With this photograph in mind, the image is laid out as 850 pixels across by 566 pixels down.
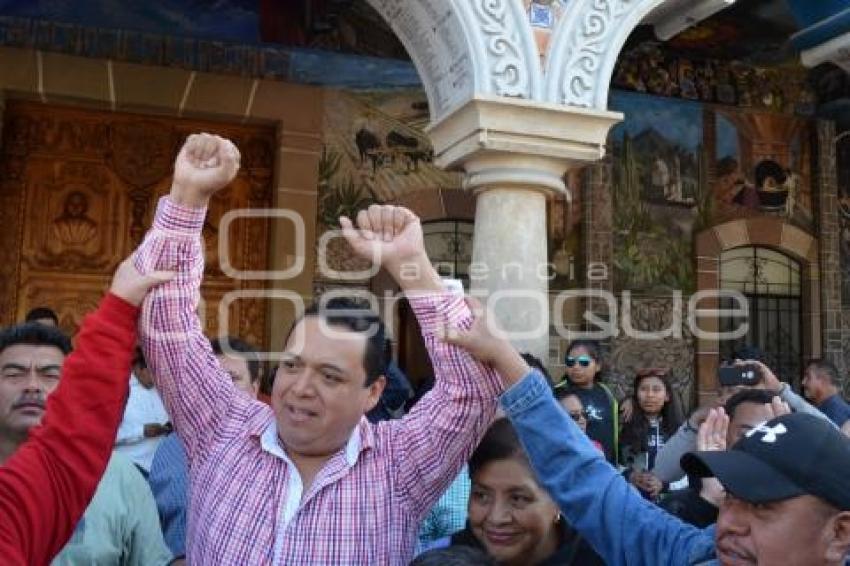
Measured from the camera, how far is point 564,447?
178 cm

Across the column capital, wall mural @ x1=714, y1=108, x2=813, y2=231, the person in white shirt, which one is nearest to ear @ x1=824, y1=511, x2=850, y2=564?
the person in white shirt

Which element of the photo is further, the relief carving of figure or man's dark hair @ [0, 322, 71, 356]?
the relief carving of figure

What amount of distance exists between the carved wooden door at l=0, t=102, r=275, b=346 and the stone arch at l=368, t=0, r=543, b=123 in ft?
9.93

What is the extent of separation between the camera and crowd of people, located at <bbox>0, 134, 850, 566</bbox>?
1498mm

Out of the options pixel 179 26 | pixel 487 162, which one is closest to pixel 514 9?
pixel 487 162

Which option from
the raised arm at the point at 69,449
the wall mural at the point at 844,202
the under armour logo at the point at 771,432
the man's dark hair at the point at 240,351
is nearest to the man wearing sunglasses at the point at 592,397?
the man's dark hair at the point at 240,351

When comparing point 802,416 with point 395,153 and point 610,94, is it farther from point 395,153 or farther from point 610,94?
point 610,94

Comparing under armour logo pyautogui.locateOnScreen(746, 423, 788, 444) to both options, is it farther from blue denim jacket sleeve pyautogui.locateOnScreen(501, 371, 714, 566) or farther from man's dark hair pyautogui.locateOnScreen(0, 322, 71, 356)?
man's dark hair pyautogui.locateOnScreen(0, 322, 71, 356)

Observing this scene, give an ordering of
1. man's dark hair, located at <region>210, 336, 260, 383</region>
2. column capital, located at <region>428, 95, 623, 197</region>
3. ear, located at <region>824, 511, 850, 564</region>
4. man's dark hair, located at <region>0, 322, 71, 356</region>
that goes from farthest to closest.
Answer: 1. column capital, located at <region>428, 95, 623, 197</region>
2. man's dark hair, located at <region>210, 336, 260, 383</region>
3. man's dark hair, located at <region>0, 322, 71, 356</region>
4. ear, located at <region>824, 511, 850, 564</region>

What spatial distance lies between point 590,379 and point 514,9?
238 cm

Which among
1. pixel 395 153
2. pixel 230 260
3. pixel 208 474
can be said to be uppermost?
pixel 395 153

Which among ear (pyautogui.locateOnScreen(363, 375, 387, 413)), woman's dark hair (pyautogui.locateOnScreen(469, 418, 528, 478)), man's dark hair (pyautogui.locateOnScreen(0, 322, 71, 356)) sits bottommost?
woman's dark hair (pyautogui.locateOnScreen(469, 418, 528, 478))

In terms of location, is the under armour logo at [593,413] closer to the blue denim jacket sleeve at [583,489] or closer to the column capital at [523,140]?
the column capital at [523,140]

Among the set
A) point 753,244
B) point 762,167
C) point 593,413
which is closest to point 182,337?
point 593,413
